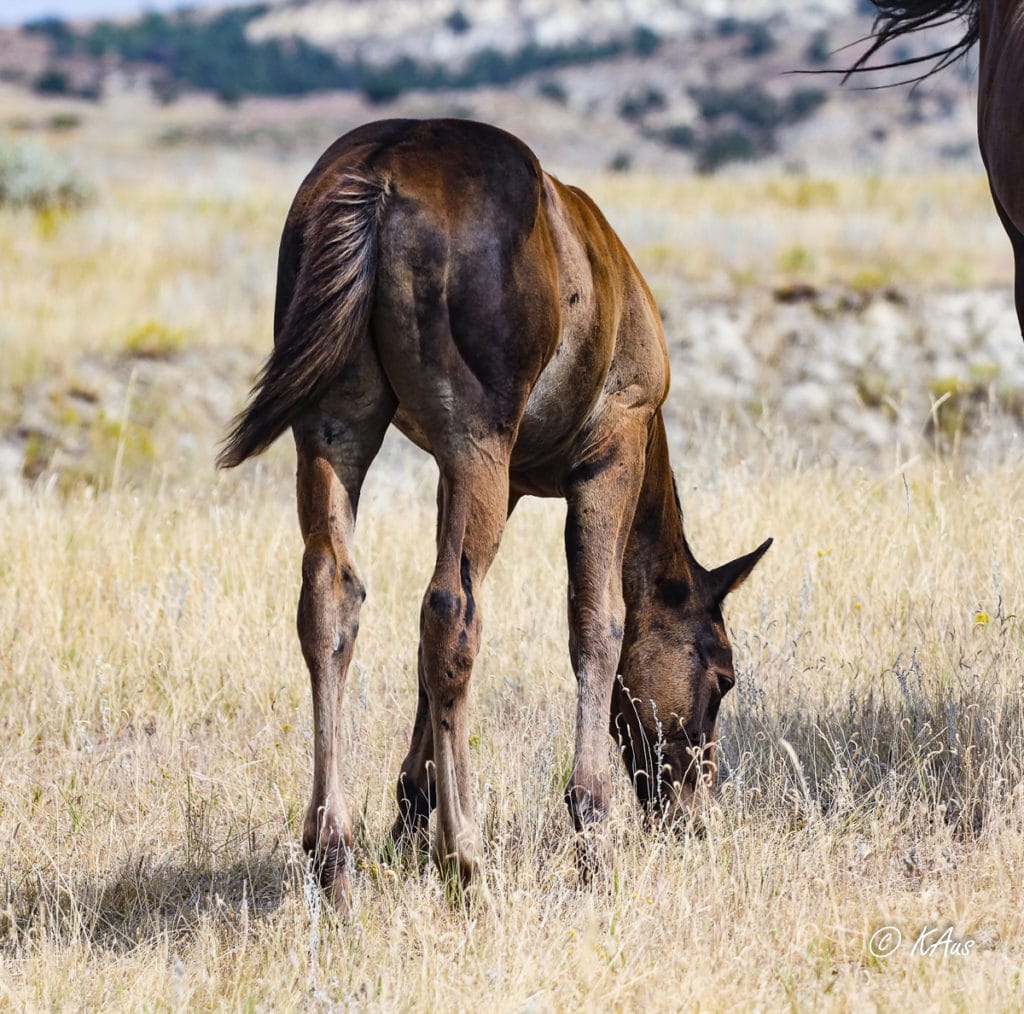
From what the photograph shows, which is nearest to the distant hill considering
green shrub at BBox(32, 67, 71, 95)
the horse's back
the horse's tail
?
green shrub at BBox(32, 67, 71, 95)

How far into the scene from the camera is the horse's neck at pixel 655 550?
14.6 ft

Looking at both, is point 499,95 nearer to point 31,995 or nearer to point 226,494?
point 226,494

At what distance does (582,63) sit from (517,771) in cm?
8629

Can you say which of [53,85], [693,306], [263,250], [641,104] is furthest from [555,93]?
[693,306]

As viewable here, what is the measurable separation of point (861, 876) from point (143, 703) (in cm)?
300

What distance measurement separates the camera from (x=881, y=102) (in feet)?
228

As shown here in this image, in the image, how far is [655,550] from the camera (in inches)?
177

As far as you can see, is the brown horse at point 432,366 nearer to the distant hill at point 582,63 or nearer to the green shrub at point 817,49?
the distant hill at point 582,63

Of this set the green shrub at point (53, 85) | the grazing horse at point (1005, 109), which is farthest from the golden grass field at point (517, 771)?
the green shrub at point (53, 85)

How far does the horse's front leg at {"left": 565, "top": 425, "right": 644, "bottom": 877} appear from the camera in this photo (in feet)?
12.7

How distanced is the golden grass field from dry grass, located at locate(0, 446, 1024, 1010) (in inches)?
0.6

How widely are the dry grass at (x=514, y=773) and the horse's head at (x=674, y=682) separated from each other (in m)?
0.17

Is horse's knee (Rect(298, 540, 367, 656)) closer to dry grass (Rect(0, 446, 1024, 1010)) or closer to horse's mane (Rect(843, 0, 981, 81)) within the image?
dry grass (Rect(0, 446, 1024, 1010))

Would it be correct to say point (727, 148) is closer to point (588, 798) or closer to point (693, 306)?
point (693, 306)
